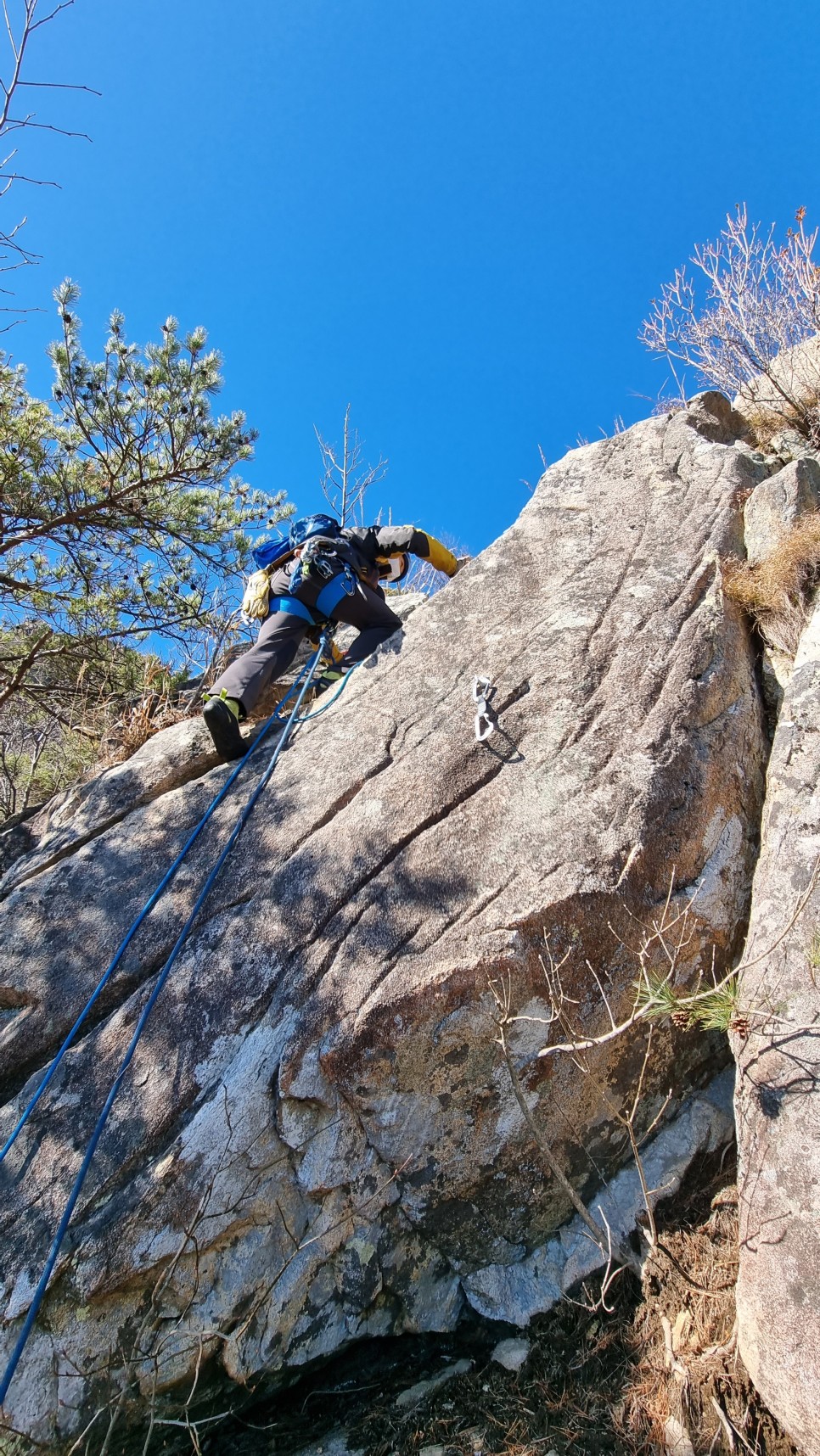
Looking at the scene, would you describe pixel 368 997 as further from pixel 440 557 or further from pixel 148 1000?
pixel 440 557

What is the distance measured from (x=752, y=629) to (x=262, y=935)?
308 centimetres

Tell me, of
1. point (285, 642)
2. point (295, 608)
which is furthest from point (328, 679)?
point (295, 608)

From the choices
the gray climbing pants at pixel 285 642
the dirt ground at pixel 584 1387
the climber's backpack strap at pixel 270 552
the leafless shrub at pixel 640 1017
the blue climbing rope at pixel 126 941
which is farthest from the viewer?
the climber's backpack strap at pixel 270 552

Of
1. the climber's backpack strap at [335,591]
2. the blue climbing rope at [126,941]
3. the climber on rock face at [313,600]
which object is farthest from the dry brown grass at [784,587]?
the blue climbing rope at [126,941]

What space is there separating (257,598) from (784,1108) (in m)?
4.37

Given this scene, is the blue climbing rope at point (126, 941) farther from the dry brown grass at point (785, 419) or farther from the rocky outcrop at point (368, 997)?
the dry brown grass at point (785, 419)

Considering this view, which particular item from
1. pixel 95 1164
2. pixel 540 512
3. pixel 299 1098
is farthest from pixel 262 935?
pixel 540 512

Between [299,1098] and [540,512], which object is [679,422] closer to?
[540,512]

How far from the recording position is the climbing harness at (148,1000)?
110 inches

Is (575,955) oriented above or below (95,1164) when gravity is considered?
below

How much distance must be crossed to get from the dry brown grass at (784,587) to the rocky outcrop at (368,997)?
0.51 feet

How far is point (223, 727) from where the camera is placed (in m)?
4.84

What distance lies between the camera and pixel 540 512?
5602mm

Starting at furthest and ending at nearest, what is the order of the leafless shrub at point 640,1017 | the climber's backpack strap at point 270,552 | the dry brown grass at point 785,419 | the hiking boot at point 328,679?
the dry brown grass at point 785,419
the climber's backpack strap at point 270,552
the hiking boot at point 328,679
the leafless shrub at point 640,1017
